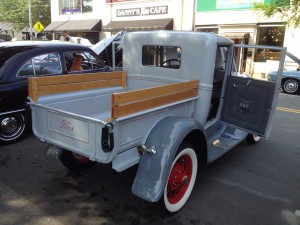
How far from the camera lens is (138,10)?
20859 millimetres

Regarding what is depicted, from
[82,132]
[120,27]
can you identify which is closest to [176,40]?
[82,132]

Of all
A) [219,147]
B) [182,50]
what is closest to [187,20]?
[182,50]

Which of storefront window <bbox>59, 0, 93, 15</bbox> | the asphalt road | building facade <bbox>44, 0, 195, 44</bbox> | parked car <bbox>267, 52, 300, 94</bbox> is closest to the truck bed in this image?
the asphalt road

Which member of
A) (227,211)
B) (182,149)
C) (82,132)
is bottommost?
(227,211)

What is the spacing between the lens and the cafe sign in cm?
1949

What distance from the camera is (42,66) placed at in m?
5.24

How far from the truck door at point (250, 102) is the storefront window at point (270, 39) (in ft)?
40.1

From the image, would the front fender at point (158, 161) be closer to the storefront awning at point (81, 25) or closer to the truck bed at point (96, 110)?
the truck bed at point (96, 110)

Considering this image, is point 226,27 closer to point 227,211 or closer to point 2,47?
point 2,47

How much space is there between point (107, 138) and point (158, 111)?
71 cm

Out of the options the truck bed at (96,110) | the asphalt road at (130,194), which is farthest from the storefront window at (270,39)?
the truck bed at (96,110)

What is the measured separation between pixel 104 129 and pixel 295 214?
2251 millimetres

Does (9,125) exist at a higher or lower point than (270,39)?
lower

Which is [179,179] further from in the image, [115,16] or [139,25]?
[115,16]
